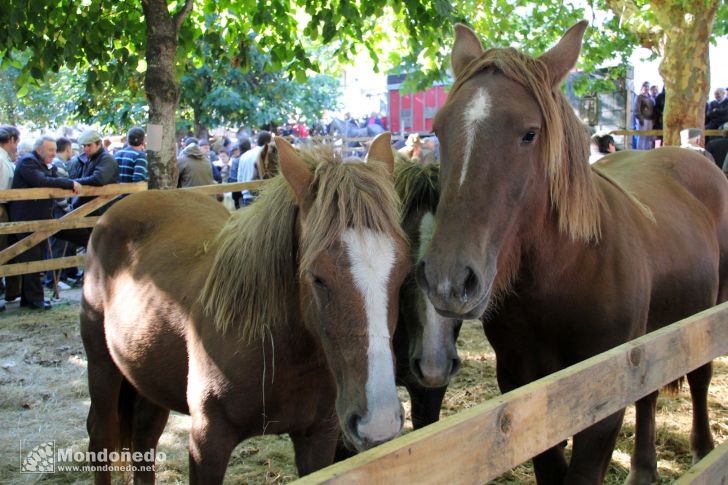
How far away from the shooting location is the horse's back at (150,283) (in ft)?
9.37

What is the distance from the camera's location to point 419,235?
2.61 meters

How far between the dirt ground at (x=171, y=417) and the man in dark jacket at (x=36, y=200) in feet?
4.14

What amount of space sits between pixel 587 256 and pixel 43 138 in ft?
24.4

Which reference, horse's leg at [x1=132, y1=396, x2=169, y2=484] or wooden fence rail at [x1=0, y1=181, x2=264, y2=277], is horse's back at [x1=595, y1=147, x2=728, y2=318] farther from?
wooden fence rail at [x1=0, y1=181, x2=264, y2=277]

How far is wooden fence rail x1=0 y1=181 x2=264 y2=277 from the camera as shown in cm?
745

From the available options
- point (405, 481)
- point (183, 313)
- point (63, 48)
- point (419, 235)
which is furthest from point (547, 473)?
point (63, 48)

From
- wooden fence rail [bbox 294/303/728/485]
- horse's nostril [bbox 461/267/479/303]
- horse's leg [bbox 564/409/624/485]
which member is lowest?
horse's leg [bbox 564/409/624/485]

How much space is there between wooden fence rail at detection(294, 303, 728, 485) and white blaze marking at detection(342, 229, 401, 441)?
0.43m

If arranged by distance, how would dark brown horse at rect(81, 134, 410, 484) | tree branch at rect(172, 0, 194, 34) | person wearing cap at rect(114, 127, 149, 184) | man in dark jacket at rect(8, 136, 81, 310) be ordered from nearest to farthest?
dark brown horse at rect(81, 134, 410, 484) → tree branch at rect(172, 0, 194, 34) → man in dark jacket at rect(8, 136, 81, 310) → person wearing cap at rect(114, 127, 149, 184)

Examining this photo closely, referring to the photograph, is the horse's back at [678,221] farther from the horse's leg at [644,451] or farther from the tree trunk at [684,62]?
the tree trunk at [684,62]

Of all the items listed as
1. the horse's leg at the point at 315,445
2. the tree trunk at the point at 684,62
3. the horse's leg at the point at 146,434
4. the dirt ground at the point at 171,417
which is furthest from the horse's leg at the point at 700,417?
the tree trunk at the point at 684,62

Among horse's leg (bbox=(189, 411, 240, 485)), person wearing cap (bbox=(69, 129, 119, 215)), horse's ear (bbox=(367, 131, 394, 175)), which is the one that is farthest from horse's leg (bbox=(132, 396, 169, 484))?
person wearing cap (bbox=(69, 129, 119, 215))

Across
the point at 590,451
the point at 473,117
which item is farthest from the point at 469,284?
the point at 590,451

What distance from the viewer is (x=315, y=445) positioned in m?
2.72
